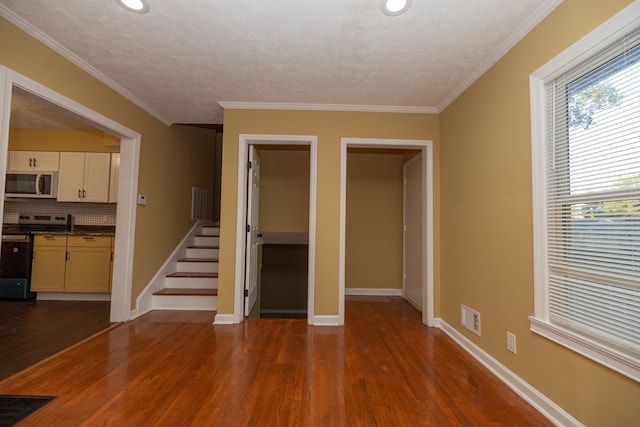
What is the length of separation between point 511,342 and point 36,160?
6330mm

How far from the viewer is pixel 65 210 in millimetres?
4512

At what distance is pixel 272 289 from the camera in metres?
5.57

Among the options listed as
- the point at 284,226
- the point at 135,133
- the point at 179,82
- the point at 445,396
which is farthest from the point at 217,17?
the point at 284,226

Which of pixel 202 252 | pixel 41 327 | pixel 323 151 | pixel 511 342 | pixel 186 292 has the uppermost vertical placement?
pixel 323 151

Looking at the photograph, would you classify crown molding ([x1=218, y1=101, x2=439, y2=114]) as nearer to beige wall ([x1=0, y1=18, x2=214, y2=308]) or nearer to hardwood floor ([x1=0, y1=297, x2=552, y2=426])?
beige wall ([x1=0, y1=18, x2=214, y2=308])

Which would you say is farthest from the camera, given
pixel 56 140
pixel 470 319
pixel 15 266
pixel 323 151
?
pixel 56 140

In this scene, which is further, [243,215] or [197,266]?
[197,266]

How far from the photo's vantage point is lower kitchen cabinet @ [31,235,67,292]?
158 inches

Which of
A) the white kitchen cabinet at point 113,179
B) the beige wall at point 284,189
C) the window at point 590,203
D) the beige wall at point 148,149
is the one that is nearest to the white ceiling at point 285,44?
the beige wall at point 148,149

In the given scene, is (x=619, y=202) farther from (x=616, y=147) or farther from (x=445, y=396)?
(x=445, y=396)

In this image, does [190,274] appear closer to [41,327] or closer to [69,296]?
[41,327]

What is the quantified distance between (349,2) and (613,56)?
1.42 m

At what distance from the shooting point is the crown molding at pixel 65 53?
1938 mm

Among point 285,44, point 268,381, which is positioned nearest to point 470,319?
point 268,381
